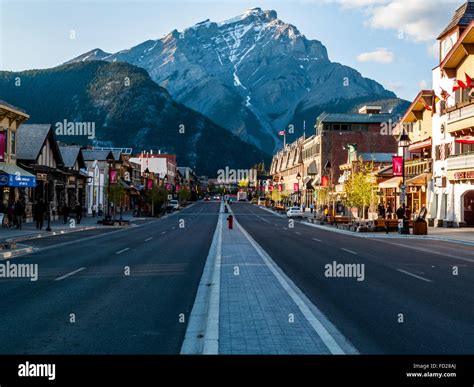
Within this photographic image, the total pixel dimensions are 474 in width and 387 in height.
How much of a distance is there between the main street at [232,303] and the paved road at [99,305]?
2 centimetres

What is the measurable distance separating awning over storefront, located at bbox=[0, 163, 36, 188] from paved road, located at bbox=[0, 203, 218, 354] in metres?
16.9

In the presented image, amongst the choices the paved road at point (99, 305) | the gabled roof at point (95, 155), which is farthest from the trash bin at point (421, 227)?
the gabled roof at point (95, 155)

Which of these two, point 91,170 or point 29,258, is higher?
point 91,170

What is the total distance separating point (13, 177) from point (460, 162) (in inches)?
1265

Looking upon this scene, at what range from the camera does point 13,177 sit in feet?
120

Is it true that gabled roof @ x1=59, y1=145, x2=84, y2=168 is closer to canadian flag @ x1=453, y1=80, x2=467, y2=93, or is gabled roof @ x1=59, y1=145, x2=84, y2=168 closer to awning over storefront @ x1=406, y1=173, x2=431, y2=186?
awning over storefront @ x1=406, y1=173, x2=431, y2=186

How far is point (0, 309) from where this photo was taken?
1069cm

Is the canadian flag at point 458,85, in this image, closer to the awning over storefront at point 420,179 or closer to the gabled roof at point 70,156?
the awning over storefront at point 420,179

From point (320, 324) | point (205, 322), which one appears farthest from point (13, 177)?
point (320, 324)

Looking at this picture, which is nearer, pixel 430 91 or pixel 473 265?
pixel 473 265

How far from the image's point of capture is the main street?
26.0 feet
